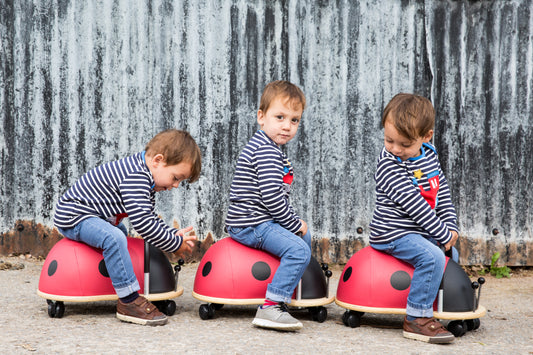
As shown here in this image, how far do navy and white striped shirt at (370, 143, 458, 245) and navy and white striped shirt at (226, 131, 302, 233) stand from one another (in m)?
0.61

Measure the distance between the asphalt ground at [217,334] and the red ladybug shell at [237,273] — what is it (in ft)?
0.71

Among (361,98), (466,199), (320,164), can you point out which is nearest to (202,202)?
(320,164)

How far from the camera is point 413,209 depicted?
4.36m

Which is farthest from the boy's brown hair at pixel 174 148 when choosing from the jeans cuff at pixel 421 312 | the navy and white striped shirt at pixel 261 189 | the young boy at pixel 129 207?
the jeans cuff at pixel 421 312

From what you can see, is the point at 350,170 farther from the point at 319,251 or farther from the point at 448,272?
the point at 448,272

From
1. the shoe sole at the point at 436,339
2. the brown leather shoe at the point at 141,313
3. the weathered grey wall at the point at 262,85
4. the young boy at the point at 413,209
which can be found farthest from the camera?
the weathered grey wall at the point at 262,85

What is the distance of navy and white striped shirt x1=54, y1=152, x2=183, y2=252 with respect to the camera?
4.44 meters

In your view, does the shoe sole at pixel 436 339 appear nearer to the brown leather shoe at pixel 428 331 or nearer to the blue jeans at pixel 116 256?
the brown leather shoe at pixel 428 331

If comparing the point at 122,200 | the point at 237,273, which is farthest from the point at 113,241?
the point at 237,273

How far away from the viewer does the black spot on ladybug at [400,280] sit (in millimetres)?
4332

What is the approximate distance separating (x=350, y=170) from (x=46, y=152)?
118 inches

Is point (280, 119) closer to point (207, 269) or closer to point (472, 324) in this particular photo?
point (207, 269)

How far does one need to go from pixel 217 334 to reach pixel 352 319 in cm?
97

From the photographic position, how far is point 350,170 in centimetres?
646
